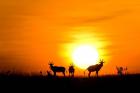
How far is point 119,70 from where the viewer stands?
6475 cm

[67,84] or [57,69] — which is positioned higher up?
[57,69]

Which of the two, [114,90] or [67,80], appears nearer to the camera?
[114,90]

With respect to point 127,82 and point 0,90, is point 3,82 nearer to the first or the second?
point 0,90

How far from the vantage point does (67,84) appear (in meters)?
46.1

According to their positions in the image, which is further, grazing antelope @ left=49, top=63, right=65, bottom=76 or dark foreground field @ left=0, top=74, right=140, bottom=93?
grazing antelope @ left=49, top=63, right=65, bottom=76

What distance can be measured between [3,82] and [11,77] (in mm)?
3675

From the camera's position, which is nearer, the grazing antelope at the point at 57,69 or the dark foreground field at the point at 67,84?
the dark foreground field at the point at 67,84

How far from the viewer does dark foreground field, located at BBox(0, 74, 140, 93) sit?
→ 4388cm

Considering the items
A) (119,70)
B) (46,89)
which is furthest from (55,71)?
(46,89)

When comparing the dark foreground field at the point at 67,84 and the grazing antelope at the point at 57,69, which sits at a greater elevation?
the grazing antelope at the point at 57,69

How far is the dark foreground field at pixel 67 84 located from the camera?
4388 centimetres

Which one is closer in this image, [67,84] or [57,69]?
[67,84]

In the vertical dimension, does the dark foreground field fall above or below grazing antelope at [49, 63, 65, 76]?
below

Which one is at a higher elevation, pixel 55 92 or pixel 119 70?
pixel 119 70
